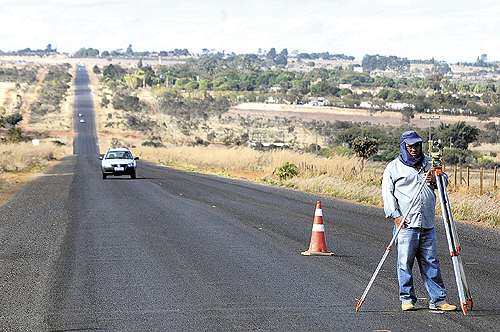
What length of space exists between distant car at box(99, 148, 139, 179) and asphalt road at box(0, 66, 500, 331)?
58.7 feet

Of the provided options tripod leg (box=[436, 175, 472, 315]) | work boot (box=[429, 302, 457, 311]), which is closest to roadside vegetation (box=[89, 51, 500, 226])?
work boot (box=[429, 302, 457, 311])

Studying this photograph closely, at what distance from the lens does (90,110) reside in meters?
159

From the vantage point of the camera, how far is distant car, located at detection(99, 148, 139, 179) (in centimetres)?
4400

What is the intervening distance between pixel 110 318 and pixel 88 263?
4.52 meters

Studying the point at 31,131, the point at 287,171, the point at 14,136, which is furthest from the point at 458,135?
the point at 31,131

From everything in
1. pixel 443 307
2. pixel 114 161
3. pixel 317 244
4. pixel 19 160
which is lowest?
pixel 19 160

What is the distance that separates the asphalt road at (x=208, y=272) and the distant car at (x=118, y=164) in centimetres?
1790

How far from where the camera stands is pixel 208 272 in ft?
43.6

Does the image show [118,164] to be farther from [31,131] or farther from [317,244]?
[31,131]

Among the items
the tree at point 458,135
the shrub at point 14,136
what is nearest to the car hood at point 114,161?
the tree at point 458,135

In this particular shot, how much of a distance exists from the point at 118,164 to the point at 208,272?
31337 mm

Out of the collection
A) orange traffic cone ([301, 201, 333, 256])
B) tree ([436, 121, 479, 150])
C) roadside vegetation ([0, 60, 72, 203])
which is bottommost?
roadside vegetation ([0, 60, 72, 203])

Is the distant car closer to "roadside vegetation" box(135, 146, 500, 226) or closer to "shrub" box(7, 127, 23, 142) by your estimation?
"roadside vegetation" box(135, 146, 500, 226)

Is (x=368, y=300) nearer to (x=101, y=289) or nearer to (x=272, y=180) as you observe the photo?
(x=101, y=289)
